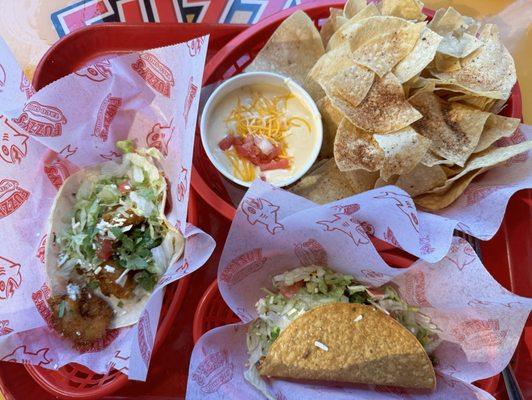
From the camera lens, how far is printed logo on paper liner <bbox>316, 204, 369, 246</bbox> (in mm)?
1281

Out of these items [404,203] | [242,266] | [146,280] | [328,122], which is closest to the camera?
[404,203]

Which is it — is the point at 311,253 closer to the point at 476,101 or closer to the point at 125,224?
the point at 125,224

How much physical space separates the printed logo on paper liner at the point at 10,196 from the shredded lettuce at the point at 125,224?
162 mm

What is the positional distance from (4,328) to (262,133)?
0.98 meters

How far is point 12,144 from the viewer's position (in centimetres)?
147

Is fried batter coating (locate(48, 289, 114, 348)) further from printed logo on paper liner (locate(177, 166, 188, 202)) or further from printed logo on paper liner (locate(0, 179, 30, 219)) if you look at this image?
printed logo on paper liner (locate(177, 166, 188, 202))

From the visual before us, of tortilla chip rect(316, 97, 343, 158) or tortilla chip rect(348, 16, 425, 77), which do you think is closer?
tortilla chip rect(348, 16, 425, 77)

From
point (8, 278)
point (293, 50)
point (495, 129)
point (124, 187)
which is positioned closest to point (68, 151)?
point (124, 187)

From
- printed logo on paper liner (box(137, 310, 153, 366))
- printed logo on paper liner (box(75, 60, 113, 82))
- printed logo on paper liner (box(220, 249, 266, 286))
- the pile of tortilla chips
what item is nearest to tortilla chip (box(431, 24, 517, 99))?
the pile of tortilla chips

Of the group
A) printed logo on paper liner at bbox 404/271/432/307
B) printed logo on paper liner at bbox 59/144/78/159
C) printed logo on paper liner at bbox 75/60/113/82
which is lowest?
printed logo on paper liner at bbox 404/271/432/307

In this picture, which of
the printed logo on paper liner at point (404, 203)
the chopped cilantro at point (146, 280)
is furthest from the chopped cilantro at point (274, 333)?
the printed logo on paper liner at point (404, 203)

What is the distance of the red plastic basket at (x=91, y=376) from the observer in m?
1.43

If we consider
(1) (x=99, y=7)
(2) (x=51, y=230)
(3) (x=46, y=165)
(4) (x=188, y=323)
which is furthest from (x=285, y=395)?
(1) (x=99, y=7)

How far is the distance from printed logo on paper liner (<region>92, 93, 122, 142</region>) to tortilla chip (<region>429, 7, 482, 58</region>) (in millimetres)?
1053
